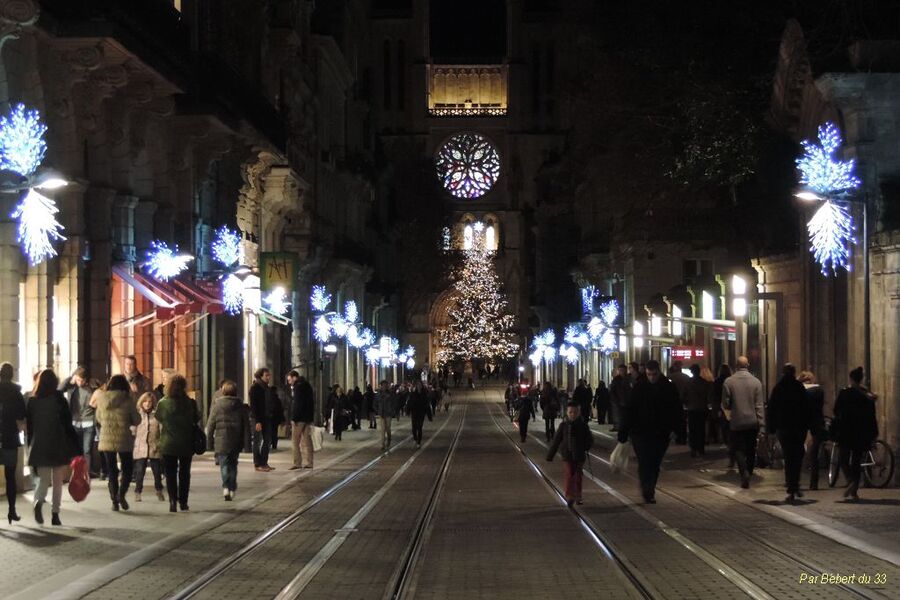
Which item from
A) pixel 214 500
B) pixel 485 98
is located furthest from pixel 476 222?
pixel 214 500

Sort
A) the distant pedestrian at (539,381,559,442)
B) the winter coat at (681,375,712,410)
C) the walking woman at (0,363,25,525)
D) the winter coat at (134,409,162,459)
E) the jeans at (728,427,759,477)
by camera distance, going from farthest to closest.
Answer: the distant pedestrian at (539,381,559,442)
the winter coat at (681,375,712,410)
the jeans at (728,427,759,477)
the winter coat at (134,409,162,459)
the walking woman at (0,363,25,525)

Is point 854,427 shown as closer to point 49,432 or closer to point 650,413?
point 650,413

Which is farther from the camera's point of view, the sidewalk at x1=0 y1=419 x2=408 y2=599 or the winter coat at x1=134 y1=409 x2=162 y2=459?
the winter coat at x1=134 y1=409 x2=162 y2=459

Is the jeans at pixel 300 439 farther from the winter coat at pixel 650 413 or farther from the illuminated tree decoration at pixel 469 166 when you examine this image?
the illuminated tree decoration at pixel 469 166

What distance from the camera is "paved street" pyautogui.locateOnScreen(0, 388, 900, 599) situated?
11.8 metres

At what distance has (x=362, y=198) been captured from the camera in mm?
76312

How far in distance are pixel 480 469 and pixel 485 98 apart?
105 m

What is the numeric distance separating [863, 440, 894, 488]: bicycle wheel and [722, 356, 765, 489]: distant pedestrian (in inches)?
63.6

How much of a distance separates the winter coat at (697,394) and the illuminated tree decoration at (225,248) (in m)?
10.3

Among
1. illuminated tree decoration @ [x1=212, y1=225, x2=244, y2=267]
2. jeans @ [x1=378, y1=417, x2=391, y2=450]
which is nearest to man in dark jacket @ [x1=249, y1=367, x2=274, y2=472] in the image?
illuminated tree decoration @ [x1=212, y1=225, x2=244, y2=267]

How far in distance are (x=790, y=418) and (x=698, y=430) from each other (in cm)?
1114

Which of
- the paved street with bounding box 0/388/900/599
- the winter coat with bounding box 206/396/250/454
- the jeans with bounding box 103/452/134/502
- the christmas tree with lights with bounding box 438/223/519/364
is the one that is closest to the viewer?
the paved street with bounding box 0/388/900/599

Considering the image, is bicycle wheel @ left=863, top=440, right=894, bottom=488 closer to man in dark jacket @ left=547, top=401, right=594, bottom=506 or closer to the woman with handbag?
man in dark jacket @ left=547, top=401, right=594, bottom=506

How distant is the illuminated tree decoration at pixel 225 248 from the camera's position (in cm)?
3316
